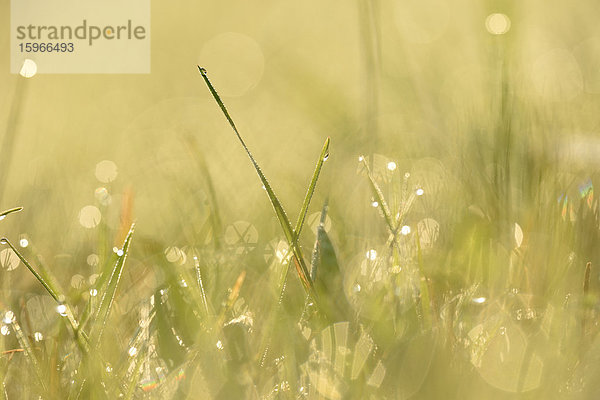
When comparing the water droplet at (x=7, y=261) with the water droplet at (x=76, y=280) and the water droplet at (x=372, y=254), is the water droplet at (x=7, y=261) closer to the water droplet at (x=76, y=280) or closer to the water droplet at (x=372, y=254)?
the water droplet at (x=76, y=280)

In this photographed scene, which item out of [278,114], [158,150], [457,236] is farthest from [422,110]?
[278,114]

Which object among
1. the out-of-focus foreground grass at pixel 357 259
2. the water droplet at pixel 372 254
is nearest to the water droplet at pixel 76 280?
the out-of-focus foreground grass at pixel 357 259

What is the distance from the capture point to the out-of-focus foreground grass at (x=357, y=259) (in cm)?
41

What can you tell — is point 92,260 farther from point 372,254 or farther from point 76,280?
point 372,254

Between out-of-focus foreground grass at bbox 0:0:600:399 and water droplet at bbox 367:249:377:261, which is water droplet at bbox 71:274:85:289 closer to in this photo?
out-of-focus foreground grass at bbox 0:0:600:399

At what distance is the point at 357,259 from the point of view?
A: 0.62 metres

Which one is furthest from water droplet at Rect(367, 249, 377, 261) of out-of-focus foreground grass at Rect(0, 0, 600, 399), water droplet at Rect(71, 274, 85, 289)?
water droplet at Rect(71, 274, 85, 289)

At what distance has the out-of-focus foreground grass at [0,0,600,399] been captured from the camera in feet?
1.34

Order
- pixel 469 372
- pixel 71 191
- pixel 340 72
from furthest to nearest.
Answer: pixel 340 72 < pixel 71 191 < pixel 469 372

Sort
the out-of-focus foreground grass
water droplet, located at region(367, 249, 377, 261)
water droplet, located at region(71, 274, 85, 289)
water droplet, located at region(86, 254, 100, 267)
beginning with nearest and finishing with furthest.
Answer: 1. the out-of-focus foreground grass
2. water droplet, located at region(367, 249, 377, 261)
3. water droplet, located at region(71, 274, 85, 289)
4. water droplet, located at region(86, 254, 100, 267)

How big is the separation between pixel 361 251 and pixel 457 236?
0.09 meters

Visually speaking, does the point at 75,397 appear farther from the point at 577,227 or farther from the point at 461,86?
the point at 461,86

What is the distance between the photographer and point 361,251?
635 millimetres

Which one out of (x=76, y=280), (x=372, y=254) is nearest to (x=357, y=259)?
(x=372, y=254)
